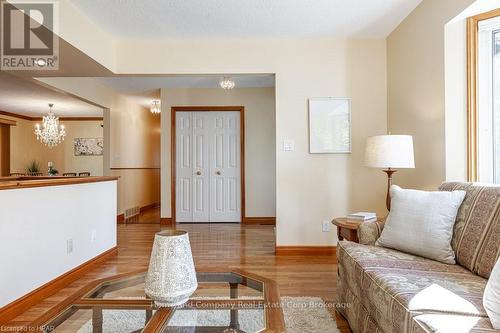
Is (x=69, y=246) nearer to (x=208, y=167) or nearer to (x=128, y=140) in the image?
(x=208, y=167)

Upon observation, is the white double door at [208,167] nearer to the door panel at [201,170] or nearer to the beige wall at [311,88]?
the door panel at [201,170]

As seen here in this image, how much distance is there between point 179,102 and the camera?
5266 mm

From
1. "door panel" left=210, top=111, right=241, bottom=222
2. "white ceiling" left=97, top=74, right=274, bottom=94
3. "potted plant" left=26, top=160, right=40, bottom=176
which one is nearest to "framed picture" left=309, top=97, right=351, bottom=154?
"white ceiling" left=97, top=74, right=274, bottom=94

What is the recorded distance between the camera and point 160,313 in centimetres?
119

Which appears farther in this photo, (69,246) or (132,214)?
(132,214)

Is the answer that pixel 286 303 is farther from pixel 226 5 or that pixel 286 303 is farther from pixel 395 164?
pixel 226 5

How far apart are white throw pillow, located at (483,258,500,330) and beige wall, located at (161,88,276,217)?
4205 millimetres

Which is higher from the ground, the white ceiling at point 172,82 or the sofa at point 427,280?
the white ceiling at point 172,82

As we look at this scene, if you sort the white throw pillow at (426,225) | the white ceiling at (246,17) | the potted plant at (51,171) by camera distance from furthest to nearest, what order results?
the potted plant at (51,171), the white ceiling at (246,17), the white throw pillow at (426,225)

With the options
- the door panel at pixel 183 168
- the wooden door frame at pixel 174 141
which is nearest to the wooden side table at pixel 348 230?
the wooden door frame at pixel 174 141

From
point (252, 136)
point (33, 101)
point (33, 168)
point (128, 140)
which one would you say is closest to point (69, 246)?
point (252, 136)

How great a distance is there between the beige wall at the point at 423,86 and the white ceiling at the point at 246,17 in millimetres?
229

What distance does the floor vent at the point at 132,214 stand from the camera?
5.76m

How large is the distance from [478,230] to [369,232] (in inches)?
25.0
